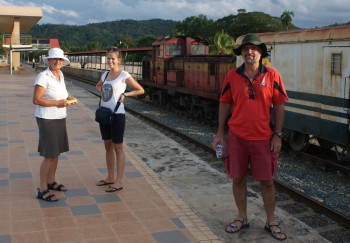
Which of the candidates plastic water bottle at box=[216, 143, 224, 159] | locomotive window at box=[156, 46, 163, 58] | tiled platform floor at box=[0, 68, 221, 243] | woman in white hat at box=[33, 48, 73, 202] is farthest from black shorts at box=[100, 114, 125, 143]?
locomotive window at box=[156, 46, 163, 58]

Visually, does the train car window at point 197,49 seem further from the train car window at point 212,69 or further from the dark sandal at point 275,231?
the dark sandal at point 275,231

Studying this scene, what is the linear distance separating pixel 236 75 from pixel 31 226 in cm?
273

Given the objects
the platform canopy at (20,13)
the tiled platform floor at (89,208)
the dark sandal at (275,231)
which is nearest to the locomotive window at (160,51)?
the tiled platform floor at (89,208)

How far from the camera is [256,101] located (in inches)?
173

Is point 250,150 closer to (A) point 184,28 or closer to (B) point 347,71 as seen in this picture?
(B) point 347,71

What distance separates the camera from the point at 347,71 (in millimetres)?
7699

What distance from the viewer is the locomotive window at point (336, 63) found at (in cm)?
791

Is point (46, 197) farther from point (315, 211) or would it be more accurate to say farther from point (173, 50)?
point (173, 50)

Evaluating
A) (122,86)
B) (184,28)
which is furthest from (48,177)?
(184,28)

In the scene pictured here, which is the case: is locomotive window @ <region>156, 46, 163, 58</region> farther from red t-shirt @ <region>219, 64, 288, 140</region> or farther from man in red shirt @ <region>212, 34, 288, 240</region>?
red t-shirt @ <region>219, 64, 288, 140</region>

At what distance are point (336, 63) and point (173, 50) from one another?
1120cm

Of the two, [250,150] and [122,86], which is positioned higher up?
[122,86]

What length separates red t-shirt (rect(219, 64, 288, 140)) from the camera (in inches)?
173

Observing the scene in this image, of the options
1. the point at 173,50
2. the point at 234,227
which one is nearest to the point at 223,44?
the point at 173,50
